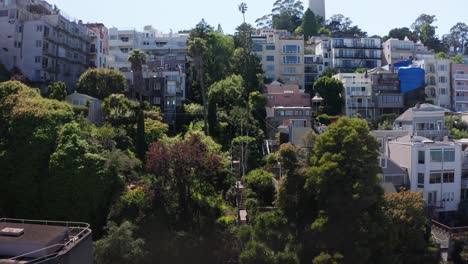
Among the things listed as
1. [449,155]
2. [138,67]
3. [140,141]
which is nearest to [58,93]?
[138,67]

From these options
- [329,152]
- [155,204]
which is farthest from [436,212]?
[155,204]

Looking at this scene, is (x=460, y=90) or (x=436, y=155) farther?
(x=460, y=90)

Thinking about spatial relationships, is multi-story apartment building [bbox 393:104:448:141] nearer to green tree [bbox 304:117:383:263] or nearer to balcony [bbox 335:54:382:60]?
green tree [bbox 304:117:383:263]

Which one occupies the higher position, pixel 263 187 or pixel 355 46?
pixel 355 46

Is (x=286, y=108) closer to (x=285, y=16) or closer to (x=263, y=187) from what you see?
(x=263, y=187)

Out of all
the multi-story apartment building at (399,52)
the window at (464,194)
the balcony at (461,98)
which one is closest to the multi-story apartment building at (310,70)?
the multi-story apartment building at (399,52)
